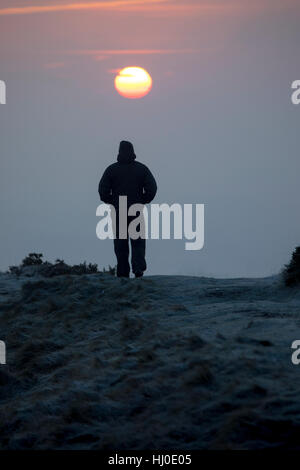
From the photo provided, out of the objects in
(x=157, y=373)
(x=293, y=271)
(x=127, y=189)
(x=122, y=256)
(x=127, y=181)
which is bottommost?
(x=157, y=373)

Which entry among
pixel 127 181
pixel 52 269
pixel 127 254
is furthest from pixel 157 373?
pixel 52 269

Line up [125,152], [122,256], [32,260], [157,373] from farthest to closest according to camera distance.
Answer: [32,260], [125,152], [122,256], [157,373]

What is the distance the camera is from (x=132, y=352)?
30.1 ft

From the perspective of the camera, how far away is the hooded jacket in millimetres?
15969

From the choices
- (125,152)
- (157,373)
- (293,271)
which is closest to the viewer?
(157,373)

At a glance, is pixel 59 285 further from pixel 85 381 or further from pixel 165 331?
pixel 85 381

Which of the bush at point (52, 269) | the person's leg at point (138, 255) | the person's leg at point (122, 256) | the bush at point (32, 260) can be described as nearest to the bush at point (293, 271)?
the person's leg at point (138, 255)

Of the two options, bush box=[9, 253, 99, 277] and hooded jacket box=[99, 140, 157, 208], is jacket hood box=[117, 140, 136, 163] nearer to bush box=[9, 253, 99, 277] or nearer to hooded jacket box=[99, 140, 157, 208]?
hooded jacket box=[99, 140, 157, 208]

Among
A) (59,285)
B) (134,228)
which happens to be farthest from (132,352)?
(134,228)

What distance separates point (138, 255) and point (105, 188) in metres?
1.44

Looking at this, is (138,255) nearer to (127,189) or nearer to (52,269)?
(127,189)

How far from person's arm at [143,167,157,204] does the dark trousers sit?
66 centimetres

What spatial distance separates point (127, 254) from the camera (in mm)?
16109
